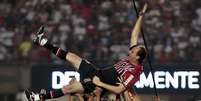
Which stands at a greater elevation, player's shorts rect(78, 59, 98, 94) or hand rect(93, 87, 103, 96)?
player's shorts rect(78, 59, 98, 94)

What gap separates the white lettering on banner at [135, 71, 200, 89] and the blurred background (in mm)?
958

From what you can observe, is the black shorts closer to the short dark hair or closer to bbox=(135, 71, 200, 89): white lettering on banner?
the short dark hair

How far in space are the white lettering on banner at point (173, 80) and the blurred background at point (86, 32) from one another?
96cm

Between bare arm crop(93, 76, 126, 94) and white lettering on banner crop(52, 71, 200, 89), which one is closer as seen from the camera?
bare arm crop(93, 76, 126, 94)

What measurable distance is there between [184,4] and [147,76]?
16.7 feet

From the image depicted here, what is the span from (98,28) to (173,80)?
4497 millimetres

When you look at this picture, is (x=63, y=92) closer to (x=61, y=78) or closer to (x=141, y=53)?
Answer: (x=141, y=53)

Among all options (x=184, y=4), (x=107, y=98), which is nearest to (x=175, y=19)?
(x=184, y=4)

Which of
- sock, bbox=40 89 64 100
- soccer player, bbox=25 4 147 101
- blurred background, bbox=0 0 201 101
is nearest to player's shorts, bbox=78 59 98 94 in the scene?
soccer player, bbox=25 4 147 101

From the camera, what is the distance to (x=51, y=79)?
1747cm

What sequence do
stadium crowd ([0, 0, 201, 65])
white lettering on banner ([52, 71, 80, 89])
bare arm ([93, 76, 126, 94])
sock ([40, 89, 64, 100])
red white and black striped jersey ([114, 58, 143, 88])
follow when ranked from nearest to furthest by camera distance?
1. bare arm ([93, 76, 126, 94])
2. red white and black striped jersey ([114, 58, 143, 88])
3. sock ([40, 89, 64, 100])
4. white lettering on banner ([52, 71, 80, 89])
5. stadium crowd ([0, 0, 201, 65])

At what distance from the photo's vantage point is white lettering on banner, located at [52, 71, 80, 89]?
17.0 meters

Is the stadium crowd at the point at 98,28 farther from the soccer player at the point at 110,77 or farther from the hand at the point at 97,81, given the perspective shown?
the hand at the point at 97,81

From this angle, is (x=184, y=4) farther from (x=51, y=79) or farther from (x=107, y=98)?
(x=107, y=98)
